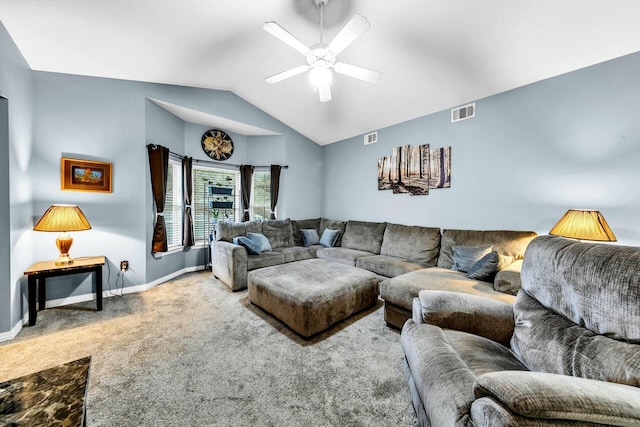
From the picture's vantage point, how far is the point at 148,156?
11.1ft

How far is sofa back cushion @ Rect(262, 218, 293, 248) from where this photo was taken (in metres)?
4.42

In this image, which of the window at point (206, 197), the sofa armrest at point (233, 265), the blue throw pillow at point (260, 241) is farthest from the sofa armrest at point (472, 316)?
the window at point (206, 197)

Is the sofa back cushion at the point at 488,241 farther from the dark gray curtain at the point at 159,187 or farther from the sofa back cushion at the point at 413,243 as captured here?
the dark gray curtain at the point at 159,187

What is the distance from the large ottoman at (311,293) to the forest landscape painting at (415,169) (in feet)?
6.17

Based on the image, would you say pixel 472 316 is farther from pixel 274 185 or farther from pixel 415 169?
pixel 274 185

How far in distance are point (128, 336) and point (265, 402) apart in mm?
1604

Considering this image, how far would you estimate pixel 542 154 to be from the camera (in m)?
2.70

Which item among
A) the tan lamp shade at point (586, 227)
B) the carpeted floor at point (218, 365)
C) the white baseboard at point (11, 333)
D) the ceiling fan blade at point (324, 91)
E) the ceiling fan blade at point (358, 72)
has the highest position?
the ceiling fan blade at point (358, 72)

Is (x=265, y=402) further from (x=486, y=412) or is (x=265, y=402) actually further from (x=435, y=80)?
(x=435, y=80)

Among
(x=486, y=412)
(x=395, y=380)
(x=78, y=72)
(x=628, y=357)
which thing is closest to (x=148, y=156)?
(x=78, y=72)

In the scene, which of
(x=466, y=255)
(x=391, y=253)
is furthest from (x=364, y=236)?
(x=466, y=255)

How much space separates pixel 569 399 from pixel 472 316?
883 mm

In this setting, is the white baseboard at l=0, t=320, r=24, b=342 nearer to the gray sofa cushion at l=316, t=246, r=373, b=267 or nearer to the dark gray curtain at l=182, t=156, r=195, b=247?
the dark gray curtain at l=182, t=156, r=195, b=247

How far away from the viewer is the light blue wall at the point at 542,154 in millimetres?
2221
